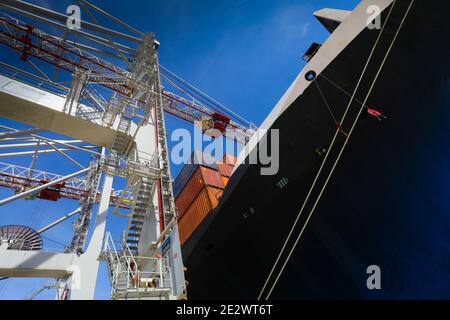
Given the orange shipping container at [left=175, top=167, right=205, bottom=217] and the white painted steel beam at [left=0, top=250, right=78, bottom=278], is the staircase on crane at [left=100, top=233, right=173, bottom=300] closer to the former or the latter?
the white painted steel beam at [left=0, top=250, right=78, bottom=278]

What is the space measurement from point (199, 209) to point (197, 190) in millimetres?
1302

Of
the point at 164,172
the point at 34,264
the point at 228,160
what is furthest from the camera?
the point at 228,160

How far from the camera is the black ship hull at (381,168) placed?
8.08 m

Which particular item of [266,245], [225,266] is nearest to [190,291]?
[225,266]

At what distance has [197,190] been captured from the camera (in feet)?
47.4

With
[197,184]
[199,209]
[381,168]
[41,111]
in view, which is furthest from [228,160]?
[41,111]

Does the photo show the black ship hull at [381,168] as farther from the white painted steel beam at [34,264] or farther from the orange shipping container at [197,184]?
the white painted steel beam at [34,264]

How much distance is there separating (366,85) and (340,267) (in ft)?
21.0

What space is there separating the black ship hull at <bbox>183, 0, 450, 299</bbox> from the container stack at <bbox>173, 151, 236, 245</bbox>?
5.12 meters

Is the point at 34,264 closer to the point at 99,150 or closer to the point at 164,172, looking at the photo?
the point at 164,172

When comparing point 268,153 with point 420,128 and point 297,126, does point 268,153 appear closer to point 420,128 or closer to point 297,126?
point 297,126

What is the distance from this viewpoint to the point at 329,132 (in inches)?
338

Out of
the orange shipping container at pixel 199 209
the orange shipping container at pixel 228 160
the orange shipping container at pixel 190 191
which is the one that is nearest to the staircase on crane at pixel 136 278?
the orange shipping container at pixel 199 209

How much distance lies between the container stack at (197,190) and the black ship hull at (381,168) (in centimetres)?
512
